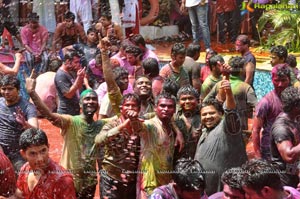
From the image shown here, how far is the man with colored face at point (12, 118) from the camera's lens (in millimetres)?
6609

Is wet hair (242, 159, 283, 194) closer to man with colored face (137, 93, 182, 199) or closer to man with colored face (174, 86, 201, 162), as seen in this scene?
man with colored face (137, 93, 182, 199)

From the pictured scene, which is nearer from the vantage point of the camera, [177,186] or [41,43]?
[177,186]

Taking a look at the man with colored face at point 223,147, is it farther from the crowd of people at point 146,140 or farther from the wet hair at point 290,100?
the wet hair at point 290,100

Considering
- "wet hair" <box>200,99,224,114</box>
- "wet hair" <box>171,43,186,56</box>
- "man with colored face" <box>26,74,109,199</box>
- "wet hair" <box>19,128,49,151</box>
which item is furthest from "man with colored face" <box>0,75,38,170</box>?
"wet hair" <box>171,43,186,56</box>

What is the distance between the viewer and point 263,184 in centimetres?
423

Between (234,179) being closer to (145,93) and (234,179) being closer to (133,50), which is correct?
(145,93)

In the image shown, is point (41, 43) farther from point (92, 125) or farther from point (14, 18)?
point (92, 125)

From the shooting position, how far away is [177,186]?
4793 mm

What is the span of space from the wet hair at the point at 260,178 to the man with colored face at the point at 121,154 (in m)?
1.86

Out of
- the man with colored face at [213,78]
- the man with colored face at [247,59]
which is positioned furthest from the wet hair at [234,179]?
the man with colored face at [247,59]

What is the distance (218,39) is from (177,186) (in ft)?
36.6

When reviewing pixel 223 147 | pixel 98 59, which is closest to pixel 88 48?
pixel 98 59

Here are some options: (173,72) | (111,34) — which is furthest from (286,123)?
(111,34)

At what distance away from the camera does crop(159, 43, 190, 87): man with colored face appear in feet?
28.2
